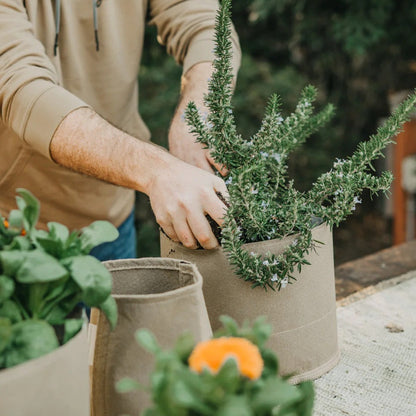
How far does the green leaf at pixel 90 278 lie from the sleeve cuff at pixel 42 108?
0.51 meters

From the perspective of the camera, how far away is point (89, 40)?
140 cm

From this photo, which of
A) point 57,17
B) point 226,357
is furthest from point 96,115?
point 226,357

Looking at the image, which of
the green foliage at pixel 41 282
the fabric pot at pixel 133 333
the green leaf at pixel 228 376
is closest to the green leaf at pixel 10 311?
the green foliage at pixel 41 282

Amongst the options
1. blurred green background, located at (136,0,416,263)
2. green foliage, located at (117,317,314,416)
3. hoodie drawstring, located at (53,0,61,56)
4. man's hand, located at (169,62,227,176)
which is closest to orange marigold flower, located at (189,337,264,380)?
green foliage, located at (117,317,314,416)

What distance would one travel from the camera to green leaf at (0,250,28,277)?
0.47 meters

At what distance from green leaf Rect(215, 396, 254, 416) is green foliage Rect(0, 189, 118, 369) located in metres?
0.18

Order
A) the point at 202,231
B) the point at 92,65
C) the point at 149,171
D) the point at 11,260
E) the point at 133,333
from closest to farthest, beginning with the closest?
the point at 11,260 < the point at 133,333 < the point at 202,231 < the point at 149,171 < the point at 92,65

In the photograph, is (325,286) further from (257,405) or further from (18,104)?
(18,104)

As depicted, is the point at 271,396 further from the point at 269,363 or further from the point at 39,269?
the point at 39,269

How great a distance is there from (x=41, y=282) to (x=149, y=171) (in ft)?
1.27

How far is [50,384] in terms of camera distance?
1.54 ft

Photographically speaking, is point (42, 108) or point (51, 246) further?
point (42, 108)

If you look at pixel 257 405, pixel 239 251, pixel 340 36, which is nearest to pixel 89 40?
pixel 239 251

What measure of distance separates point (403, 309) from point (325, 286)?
1.14 ft
